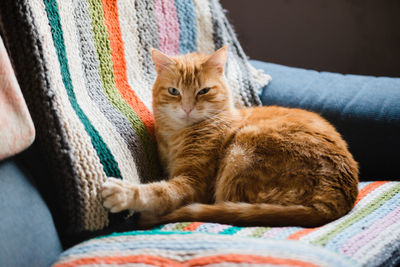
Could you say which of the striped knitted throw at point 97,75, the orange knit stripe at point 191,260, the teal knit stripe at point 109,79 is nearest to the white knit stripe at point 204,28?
the striped knitted throw at point 97,75

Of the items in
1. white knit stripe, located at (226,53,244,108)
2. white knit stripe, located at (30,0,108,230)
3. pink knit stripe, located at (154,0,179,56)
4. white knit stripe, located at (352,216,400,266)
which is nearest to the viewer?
white knit stripe, located at (352,216,400,266)

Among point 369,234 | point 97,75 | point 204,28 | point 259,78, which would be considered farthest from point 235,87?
point 369,234

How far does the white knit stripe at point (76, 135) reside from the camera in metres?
0.96

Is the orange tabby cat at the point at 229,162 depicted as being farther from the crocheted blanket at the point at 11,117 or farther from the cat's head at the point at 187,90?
the crocheted blanket at the point at 11,117

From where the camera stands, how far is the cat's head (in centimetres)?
138

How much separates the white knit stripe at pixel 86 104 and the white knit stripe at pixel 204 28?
25.3 inches

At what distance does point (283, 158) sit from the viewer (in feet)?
3.82

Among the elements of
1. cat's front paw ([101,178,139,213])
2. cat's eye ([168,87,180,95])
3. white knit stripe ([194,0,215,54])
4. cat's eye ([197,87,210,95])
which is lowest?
cat's front paw ([101,178,139,213])

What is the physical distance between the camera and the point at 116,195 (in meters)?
0.98

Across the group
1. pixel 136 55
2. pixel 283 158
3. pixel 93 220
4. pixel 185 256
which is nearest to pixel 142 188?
pixel 93 220

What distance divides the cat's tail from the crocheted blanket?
16.2 inches

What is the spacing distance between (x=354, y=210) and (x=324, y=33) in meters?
1.60

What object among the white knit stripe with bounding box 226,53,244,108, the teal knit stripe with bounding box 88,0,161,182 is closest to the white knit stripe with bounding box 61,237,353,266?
the teal knit stripe with bounding box 88,0,161,182

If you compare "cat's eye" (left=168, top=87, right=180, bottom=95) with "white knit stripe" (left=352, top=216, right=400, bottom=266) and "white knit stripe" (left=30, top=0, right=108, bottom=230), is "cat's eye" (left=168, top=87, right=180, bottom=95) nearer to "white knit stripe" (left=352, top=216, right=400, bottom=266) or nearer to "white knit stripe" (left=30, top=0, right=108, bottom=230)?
"white knit stripe" (left=30, top=0, right=108, bottom=230)
